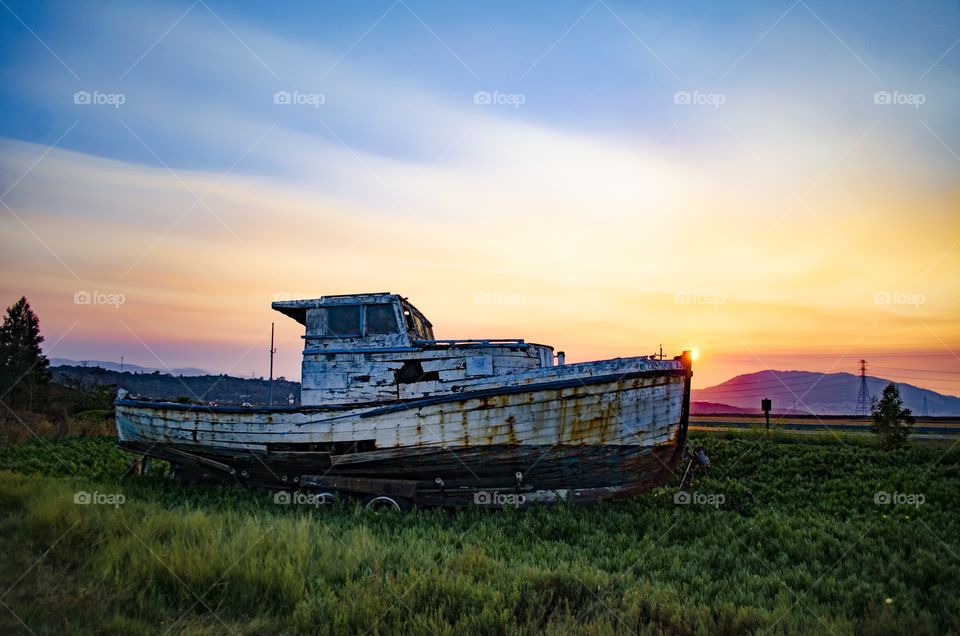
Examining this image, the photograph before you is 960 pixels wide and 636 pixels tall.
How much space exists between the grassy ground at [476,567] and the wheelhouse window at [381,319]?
3.65 metres

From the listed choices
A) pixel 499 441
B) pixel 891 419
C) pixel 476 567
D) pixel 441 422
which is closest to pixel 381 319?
pixel 441 422

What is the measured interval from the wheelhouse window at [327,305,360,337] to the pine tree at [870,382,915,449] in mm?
16331

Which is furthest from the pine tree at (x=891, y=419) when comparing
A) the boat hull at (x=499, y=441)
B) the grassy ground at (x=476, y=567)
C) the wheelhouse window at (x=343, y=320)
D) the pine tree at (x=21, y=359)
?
the pine tree at (x=21, y=359)

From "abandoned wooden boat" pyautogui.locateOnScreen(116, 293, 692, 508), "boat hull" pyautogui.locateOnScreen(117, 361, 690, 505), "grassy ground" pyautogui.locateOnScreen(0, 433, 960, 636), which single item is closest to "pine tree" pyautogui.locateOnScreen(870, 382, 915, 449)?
"grassy ground" pyautogui.locateOnScreen(0, 433, 960, 636)

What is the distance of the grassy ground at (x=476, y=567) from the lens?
5156 mm

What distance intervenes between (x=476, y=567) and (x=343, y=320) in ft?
22.1

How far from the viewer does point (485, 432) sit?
9930mm

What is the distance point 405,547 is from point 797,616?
15.7 ft

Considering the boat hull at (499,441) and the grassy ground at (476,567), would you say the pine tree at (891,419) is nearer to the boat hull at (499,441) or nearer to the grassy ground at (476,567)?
the grassy ground at (476,567)

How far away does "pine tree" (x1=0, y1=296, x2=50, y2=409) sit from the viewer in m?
31.4

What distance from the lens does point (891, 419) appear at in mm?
17047

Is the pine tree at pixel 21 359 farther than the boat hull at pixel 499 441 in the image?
Yes

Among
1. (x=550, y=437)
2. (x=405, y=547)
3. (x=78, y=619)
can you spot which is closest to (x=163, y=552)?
(x=78, y=619)

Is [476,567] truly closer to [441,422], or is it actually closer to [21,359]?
[441,422]
